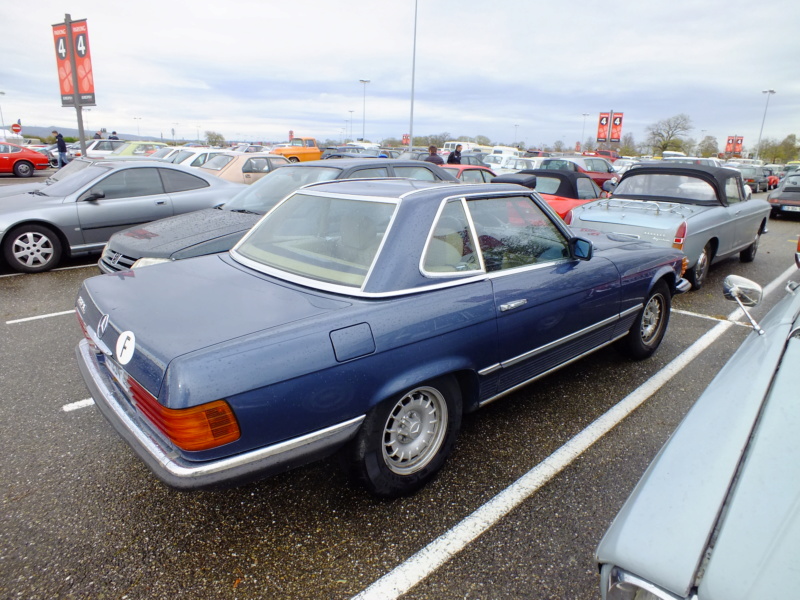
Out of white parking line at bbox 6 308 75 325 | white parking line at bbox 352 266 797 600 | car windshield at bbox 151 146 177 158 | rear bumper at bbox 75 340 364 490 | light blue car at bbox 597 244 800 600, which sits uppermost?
car windshield at bbox 151 146 177 158

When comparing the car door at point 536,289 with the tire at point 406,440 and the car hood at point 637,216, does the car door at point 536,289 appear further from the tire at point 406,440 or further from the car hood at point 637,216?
the car hood at point 637,216

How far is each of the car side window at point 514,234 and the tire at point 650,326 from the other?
1.20 metres

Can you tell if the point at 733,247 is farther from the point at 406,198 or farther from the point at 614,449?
the point at 406,198

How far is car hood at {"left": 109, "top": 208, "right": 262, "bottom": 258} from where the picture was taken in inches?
189

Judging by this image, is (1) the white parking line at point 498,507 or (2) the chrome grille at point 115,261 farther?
(2) the chrome grille at point 115,261

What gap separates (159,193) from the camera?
24.6 ft

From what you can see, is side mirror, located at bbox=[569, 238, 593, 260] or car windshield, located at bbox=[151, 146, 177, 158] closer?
side mirror, located at bbox=[569, 238, 593, 260]

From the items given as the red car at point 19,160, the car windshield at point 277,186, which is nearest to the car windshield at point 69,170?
the car windshield at point 277,186

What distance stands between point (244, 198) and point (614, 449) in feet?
16.7

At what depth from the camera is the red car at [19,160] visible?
71.1 ft

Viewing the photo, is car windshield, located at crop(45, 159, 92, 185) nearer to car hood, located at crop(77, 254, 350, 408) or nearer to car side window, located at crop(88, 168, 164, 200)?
car side window, located at crop(88, 168, 164, 200)

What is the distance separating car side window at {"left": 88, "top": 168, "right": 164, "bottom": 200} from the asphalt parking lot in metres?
4.19

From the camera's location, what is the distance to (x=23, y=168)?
2228cm

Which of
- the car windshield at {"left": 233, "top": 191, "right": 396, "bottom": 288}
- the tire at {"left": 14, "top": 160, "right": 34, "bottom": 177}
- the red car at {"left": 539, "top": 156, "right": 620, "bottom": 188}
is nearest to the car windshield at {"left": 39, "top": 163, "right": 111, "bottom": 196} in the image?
the car windshield at {"left": 233, "top": 191, "right": 396, "bottom": 288}
